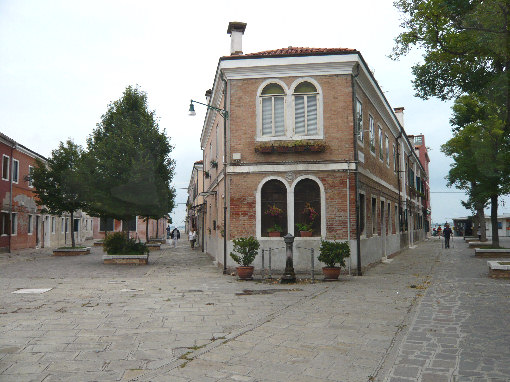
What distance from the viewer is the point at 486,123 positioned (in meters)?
17.1

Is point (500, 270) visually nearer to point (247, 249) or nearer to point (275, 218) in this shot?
point (275, 218)

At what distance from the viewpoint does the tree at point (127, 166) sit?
1958 cm

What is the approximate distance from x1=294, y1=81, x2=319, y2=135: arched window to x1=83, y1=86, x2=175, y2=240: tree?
27.2 ft

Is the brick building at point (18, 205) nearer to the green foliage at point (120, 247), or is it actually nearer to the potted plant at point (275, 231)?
the green foliage at point (120, 247)

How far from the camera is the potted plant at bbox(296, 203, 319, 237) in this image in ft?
45.7

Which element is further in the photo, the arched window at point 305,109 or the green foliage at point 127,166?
the green foliage at point 127,166

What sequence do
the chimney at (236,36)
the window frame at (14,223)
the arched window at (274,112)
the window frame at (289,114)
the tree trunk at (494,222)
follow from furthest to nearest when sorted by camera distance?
1. the window frame at (14,223)
2. the tree trunk at (494,222)
3. the chimney at (236,36)
4. the arched window at (274,112)
5. the window frame at (289,114)

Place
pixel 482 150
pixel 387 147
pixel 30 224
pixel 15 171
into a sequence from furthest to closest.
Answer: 1. pixel 30 224
2. pixel 15 171
3. pixel 387 147
4. pixel 482 150

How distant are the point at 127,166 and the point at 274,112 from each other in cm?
810

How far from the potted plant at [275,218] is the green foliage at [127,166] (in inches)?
303

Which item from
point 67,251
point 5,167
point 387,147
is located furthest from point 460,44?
point 5,167

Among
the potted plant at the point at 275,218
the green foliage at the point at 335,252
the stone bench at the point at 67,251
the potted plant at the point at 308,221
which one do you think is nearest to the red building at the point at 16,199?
the stone bench at the point at 67,251

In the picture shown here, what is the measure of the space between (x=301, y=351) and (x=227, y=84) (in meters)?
10.8

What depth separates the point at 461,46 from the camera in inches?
421
